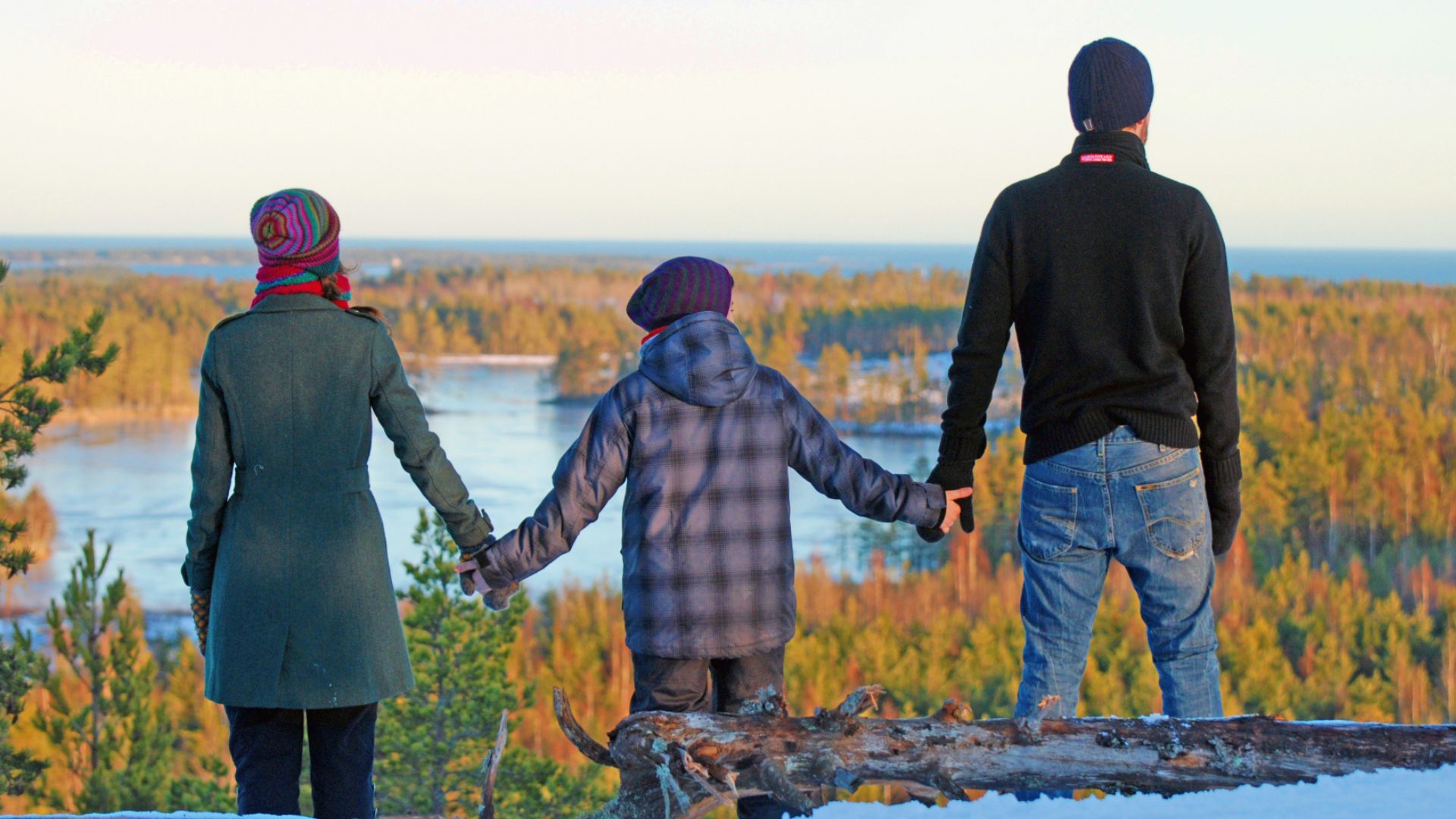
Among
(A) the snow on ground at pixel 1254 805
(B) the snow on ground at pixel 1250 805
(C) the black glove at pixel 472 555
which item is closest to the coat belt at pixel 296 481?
(C) the black glove at pixel 472 555

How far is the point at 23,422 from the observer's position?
9.07 m

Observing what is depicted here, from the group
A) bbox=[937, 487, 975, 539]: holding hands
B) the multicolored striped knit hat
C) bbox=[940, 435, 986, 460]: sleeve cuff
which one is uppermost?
the multicolored striped knit hat

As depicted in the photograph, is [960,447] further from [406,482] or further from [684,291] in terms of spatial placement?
[406,482]

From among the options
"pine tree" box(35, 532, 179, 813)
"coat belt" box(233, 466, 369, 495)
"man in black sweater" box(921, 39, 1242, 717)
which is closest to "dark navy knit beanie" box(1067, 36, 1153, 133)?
"man in black sweater" box(921, 39, 1242, 717)

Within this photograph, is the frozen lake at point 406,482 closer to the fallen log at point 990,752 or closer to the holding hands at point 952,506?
the holding hands at point 952,506

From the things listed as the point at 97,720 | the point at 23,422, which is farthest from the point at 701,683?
the point at 97,720

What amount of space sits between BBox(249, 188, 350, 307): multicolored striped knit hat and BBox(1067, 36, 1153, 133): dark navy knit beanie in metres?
1.67

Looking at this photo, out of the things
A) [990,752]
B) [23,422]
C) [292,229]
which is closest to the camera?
[990,752]

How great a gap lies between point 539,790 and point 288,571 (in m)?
16.8

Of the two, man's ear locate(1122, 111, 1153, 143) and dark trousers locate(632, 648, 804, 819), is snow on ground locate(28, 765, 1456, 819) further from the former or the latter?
man's ear locate(1122, 111, 1153, 143)

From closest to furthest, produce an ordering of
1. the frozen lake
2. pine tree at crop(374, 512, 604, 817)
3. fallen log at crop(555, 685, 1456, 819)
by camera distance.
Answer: fallen log at crop(555, 685, 1456, 819), pine tree at crop(374, 512, 604, 817), the frozen lake

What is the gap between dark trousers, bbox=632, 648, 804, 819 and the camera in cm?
290

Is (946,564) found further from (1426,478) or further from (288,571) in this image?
(288,571)

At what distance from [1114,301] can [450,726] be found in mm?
17141
